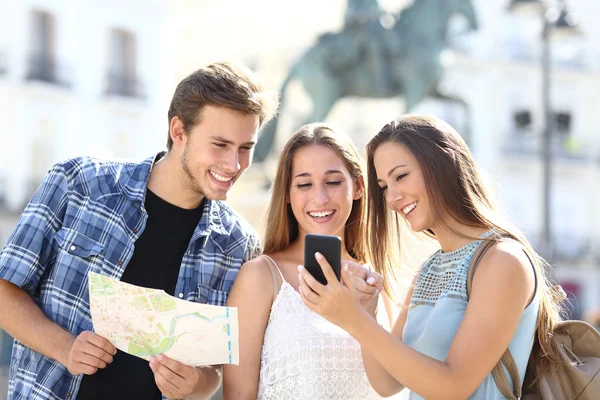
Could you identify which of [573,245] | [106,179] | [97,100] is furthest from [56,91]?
[106,179]

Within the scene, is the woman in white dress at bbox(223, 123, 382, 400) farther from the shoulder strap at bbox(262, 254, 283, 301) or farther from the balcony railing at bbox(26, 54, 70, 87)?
the balcony railing at bbox(26, 54, 70, 87)

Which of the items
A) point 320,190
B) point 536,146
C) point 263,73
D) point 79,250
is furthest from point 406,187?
point 536,146

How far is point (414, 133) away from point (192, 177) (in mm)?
→ 827

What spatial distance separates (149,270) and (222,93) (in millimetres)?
631

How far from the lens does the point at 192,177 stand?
3.25 meters

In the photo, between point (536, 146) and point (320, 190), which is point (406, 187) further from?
point (536, 146)

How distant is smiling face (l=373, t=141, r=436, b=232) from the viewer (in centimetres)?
277

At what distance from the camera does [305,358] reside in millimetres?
3090

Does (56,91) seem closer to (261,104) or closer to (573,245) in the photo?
(573,245)

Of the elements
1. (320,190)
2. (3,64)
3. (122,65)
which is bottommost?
(122,65)

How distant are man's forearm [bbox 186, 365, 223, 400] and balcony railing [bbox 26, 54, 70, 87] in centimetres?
2206

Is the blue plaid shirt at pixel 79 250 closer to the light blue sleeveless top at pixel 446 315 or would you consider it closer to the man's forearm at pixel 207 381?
the man's forearm at pixel 207 381

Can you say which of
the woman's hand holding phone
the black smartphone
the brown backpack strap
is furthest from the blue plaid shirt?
the brown backpack strap

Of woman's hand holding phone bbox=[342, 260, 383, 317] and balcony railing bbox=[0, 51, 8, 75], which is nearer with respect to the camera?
woman's hand holding phone bbox=[342, 260, 383, 317]
